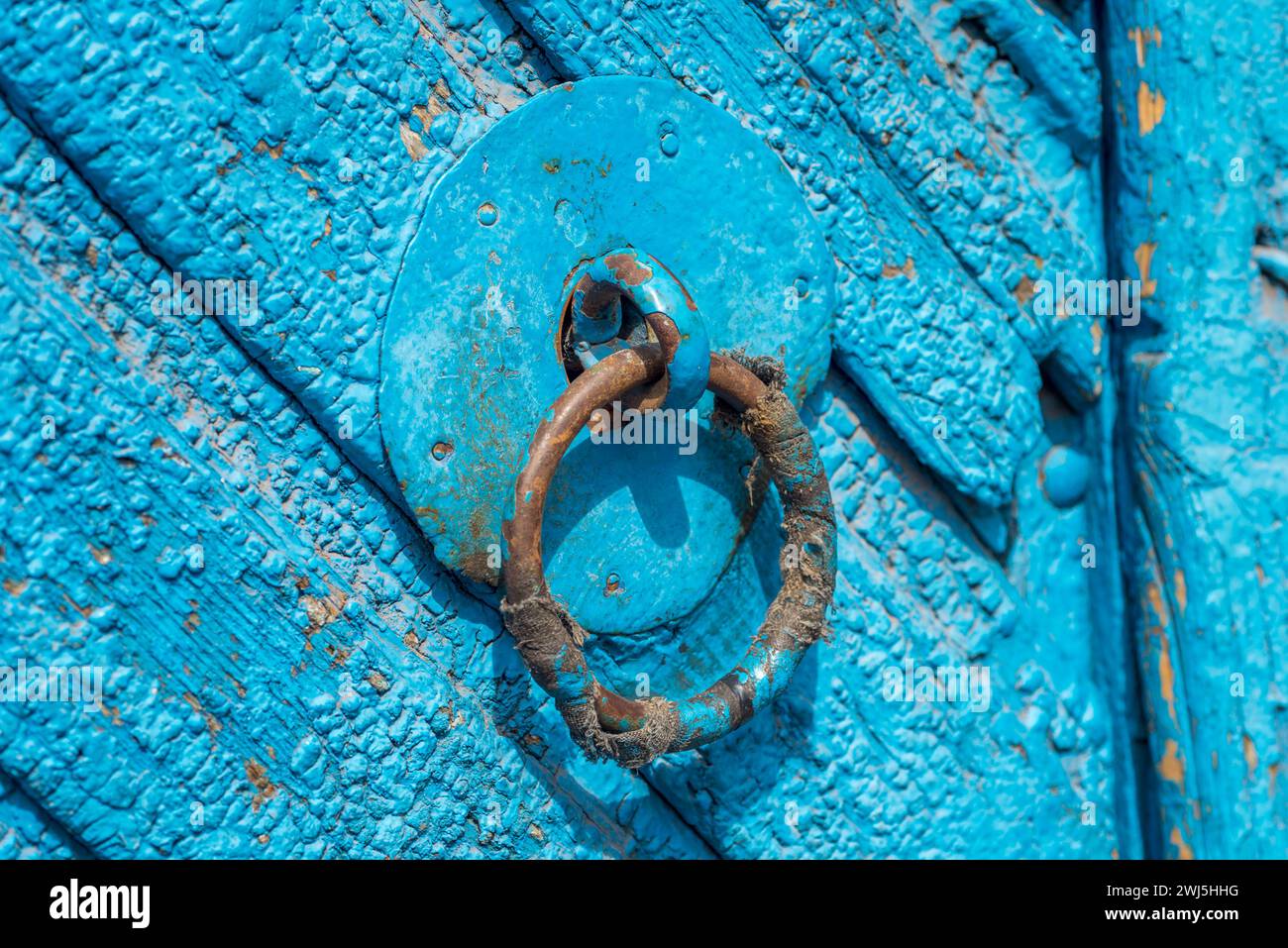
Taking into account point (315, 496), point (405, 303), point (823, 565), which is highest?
point (405, 303)

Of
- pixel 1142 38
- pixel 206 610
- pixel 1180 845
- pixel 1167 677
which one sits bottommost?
pixel 1180 845

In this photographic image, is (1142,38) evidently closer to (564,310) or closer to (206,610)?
(564,310)

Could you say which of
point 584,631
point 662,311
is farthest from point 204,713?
point 662,311

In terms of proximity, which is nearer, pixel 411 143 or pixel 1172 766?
pixel 411 143

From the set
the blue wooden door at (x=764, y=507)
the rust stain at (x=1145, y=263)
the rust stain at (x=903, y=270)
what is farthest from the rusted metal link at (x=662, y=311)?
the rust stain at (x=1145, y=263)

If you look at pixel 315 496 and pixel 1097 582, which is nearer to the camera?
pixel 315 496

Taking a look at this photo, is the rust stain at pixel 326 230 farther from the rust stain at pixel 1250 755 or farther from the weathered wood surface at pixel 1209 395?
the rust stain at pixel 1250 755

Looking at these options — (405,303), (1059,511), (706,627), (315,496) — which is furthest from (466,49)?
(1059,511)

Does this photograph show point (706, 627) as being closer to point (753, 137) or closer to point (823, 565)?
point (823, 565)

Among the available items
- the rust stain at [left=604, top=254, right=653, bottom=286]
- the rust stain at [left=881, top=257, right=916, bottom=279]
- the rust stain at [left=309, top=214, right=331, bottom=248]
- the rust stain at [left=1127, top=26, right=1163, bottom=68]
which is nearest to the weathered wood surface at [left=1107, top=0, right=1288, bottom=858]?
the rust stain at [left=1127, top=26, right=1163, bottom=68]
